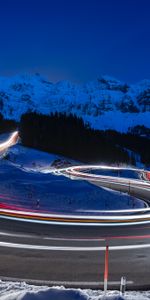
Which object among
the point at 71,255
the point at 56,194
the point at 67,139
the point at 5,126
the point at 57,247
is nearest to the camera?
the point at 71,255

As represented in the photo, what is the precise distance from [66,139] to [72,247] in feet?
391

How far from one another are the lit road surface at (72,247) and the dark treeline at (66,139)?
99.6 m

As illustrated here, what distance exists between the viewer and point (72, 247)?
18.0 meters

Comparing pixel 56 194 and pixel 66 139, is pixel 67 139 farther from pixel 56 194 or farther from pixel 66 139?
pixel 56 194

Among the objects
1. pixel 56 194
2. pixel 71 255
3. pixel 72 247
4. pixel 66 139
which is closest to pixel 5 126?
pixel 66 139

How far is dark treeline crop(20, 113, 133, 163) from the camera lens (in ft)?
429

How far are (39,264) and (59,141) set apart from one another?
4731 inches

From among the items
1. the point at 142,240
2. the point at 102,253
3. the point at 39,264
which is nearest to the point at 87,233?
the point at 142,240

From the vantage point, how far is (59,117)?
153250 millimetres

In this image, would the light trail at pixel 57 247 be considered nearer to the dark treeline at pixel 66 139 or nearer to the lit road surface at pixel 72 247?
the lit road surface at pixel 72 247

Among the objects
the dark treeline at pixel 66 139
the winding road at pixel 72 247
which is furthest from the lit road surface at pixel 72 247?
the dark treeline at pixel 66 139

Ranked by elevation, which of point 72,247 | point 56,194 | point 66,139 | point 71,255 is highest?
point 66,139

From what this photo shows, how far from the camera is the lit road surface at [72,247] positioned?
13922mm

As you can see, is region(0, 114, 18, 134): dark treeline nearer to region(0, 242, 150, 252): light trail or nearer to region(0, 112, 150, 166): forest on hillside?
region(0, 112, 150, 166): forest on hillside
